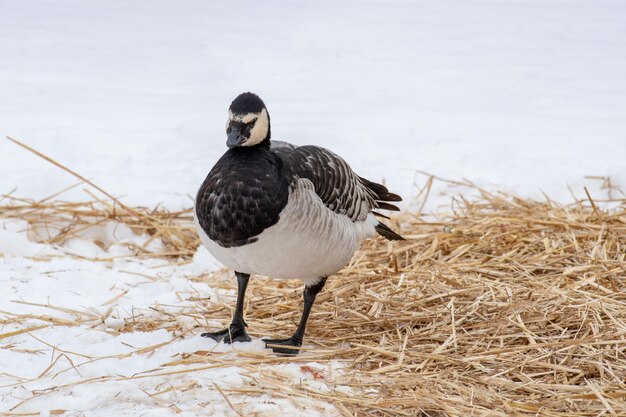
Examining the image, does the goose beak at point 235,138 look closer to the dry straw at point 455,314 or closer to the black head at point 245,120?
the black head at point 245,120

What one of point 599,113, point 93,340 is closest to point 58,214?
point 93,340

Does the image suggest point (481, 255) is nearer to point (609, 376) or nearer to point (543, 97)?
point (609, 376)

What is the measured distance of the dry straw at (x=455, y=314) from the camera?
3.49 m

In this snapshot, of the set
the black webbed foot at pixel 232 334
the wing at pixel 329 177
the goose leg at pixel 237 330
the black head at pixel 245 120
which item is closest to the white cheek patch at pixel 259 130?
the black head at pixel 245 120

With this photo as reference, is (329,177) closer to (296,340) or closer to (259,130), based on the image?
(259,130)

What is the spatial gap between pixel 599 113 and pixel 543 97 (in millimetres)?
835

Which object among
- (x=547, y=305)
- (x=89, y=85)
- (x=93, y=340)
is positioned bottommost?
(x=93, y=340)

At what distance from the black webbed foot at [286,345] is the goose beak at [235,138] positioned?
37.1 inches

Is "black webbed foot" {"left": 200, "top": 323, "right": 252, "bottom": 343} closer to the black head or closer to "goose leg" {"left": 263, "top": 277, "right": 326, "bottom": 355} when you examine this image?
"goose leg" {"left": 263, "top": 277, "right": 326, "bottom": 355}

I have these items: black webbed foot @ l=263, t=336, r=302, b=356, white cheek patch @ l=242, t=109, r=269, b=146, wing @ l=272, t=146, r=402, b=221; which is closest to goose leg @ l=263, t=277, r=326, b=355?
black webbed foot @ l=263, t=336, r=302, b=356

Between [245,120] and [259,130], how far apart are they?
3.7 inches

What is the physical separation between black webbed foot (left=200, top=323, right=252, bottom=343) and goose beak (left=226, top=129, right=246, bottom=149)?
92cm

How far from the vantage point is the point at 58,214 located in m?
6.37

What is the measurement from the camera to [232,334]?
4.20 meters
